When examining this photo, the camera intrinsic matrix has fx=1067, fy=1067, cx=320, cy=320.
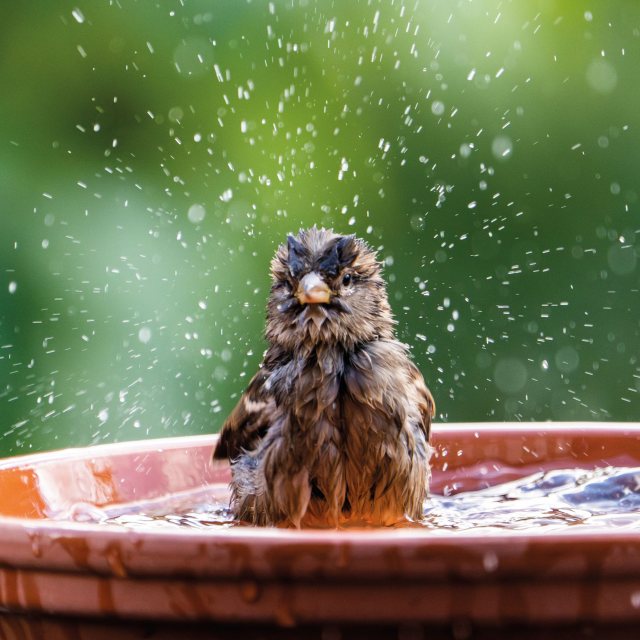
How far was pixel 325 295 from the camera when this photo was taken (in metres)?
2.48

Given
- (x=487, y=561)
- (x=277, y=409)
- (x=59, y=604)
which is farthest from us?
(x=277, y=409)

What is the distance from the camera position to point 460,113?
15.5 ft

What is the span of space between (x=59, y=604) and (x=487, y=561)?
0.54 m

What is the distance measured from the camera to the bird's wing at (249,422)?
8.16 ft

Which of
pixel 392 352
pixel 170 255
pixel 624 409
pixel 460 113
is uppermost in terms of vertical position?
pixel 460 113

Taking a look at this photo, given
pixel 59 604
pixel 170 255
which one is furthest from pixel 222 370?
pixel 59 604

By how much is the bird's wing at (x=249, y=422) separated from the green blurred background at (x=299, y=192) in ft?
5.45

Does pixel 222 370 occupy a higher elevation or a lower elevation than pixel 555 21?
lower

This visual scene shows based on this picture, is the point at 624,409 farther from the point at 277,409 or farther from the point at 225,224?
the point at 277,409

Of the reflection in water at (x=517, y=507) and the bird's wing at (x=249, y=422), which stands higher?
the bird's wing at (x=249, y=422)

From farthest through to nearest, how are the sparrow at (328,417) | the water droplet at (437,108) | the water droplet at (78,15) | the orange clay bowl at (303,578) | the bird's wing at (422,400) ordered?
the water droplet at (437,108) < the water droplet at (78,15) < the bird's wing at (422,400) < the sparrow at (328,417) < the orange clay bowl at (303,578)

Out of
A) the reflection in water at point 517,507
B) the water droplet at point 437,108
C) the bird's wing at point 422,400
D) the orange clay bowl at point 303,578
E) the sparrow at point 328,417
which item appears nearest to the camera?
the orange clay bowl at point 303,578

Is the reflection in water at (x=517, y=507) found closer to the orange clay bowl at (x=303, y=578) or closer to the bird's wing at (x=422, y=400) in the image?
the bird's wing at (x=422, y=400)

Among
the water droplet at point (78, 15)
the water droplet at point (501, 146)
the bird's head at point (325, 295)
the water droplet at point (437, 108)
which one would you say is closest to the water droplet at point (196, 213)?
the water droplet at point (78, 15)
